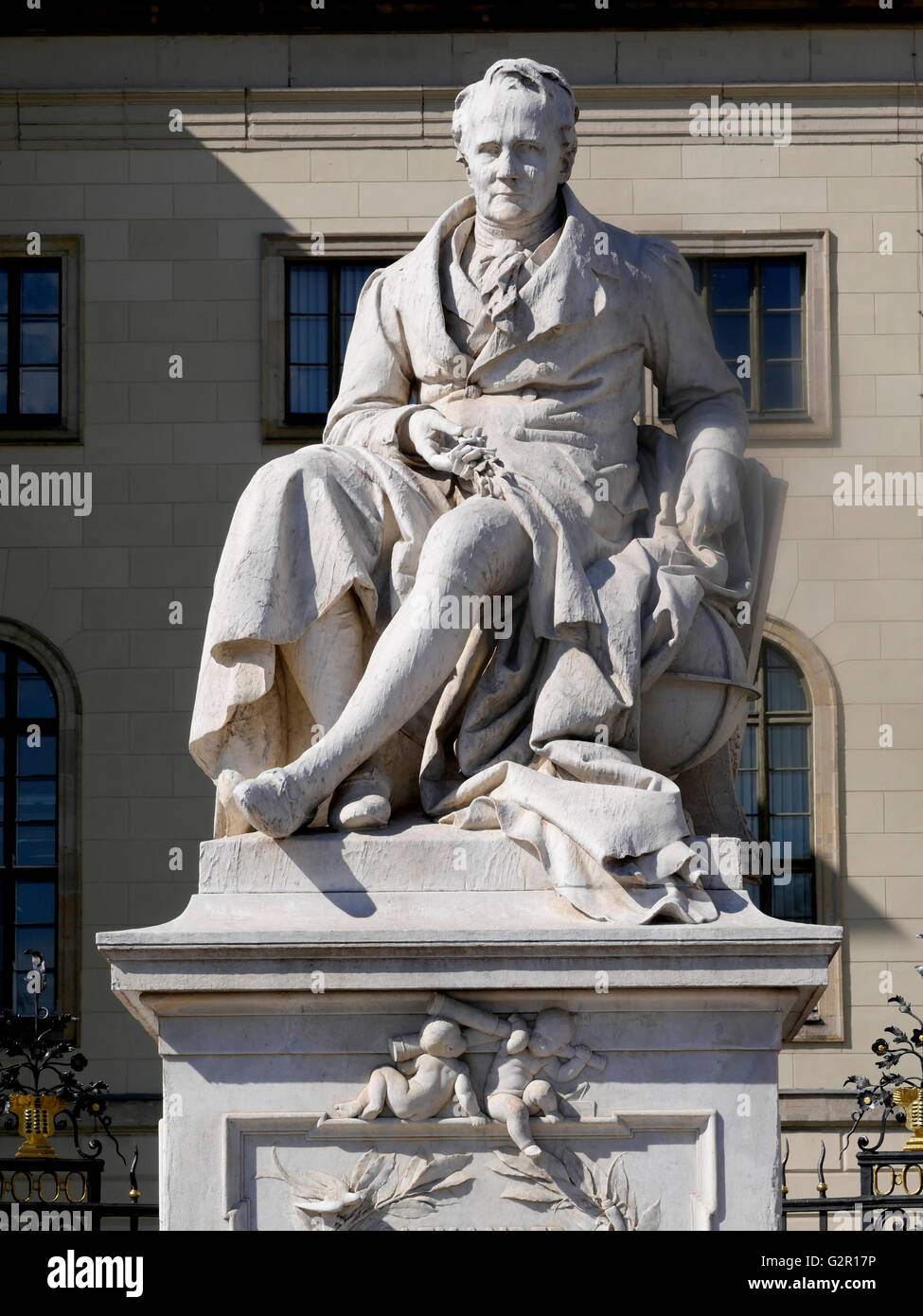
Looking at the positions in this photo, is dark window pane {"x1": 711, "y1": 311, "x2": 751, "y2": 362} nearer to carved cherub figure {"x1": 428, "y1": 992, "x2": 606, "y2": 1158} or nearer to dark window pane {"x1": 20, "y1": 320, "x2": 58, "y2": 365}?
dark window pane {"x1": 20, "y1": 320, "x2": 58, "y2": 365}

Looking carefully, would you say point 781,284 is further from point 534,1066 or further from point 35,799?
point 534,1066

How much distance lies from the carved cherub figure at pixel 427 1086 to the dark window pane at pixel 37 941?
15.8 m

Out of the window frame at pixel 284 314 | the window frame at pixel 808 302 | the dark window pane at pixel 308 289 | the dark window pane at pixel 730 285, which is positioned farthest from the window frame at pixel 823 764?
the dark window pane at pixel 308 289

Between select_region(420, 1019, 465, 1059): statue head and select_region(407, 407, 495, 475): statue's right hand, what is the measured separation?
1508 millimetres

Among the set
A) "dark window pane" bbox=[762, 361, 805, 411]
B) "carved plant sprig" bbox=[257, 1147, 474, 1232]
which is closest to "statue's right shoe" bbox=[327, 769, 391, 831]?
"carved plant sprig" bbox=[257, 1147, 474, 1232]

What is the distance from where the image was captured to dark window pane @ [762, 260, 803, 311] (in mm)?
23953

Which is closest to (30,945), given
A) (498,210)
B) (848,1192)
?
(848,1192)

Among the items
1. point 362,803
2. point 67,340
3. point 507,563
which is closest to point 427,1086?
point 362,803

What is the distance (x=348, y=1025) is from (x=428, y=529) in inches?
53.1

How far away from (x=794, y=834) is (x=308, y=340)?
5138 millimetres

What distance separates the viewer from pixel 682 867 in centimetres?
739

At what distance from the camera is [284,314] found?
24.0 m

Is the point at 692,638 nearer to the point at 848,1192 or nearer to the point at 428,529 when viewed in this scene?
the point at 428,529

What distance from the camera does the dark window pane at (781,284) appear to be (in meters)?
24.0
